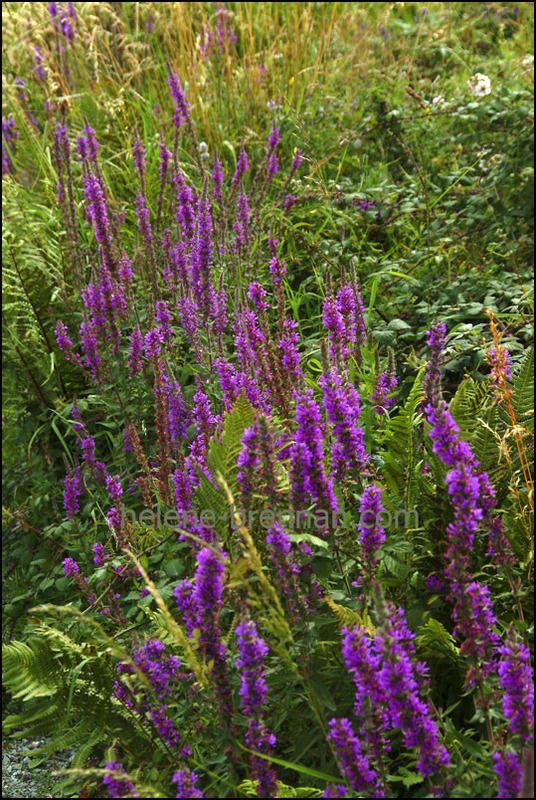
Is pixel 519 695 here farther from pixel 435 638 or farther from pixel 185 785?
pixel 185 785

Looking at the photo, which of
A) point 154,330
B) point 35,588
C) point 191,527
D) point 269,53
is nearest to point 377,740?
point 191,527

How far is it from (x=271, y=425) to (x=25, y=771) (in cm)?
152

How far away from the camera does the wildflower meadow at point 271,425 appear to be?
5.30 feet

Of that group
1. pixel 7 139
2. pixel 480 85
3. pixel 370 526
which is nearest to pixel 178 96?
pixel 480 85

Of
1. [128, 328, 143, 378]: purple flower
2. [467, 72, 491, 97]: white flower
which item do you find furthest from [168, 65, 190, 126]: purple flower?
[467, 72, 491, 97]: white flower

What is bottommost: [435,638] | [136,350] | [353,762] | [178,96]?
[435,638]

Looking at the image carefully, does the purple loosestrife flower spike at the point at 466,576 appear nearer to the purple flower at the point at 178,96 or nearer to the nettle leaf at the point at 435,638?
the nettle leaf at the point at 435,638

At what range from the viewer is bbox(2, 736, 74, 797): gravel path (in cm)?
235

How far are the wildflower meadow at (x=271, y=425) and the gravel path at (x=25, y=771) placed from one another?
46 millimetres

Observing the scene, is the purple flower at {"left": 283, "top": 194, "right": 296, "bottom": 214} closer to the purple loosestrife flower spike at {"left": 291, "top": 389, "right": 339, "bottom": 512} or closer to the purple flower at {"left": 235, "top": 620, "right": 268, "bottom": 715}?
the purple loosestrife flower spike at {"left": 291, "top": 389, "right": 339, "bottom": 512}

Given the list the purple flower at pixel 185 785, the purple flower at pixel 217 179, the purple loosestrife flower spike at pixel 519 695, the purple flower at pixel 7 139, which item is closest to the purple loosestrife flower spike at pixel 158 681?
the purple flower at pixel 185 785

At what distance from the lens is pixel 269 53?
547 cm

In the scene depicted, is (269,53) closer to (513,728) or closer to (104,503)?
(104,503)

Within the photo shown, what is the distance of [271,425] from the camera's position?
1822mm
